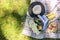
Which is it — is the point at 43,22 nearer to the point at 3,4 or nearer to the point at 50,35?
the point at 50,35

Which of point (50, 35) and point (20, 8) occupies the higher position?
point (20, 8)

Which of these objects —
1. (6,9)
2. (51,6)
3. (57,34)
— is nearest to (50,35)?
(57,34)

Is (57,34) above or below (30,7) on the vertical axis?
below

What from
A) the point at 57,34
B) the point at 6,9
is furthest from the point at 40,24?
the point at 6,9

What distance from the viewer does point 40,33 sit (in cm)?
246

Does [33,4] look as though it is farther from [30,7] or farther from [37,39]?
[37,39]

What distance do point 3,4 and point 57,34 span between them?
60 centimetres

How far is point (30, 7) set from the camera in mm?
2510

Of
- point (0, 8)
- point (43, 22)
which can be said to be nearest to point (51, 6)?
point (43, 22)

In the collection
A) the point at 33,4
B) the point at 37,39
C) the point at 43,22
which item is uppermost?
the point at 33,4

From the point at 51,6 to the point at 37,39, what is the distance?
334 millimetres

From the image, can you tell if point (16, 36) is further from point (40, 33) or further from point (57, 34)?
point (57, 34)

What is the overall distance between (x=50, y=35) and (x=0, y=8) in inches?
21.7

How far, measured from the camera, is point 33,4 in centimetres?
250
